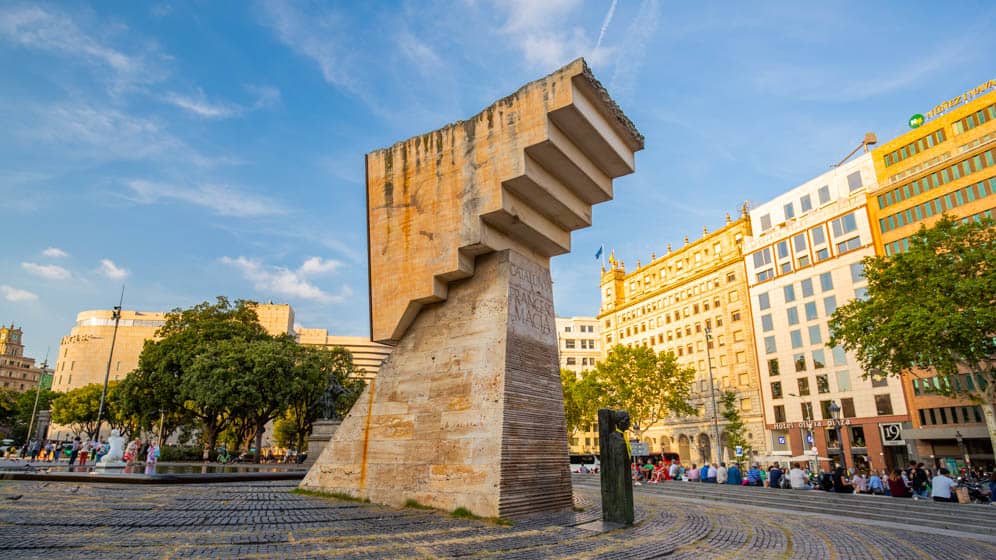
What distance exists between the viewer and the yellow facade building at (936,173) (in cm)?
4125

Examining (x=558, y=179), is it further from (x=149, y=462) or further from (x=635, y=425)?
(x=635, y=425)

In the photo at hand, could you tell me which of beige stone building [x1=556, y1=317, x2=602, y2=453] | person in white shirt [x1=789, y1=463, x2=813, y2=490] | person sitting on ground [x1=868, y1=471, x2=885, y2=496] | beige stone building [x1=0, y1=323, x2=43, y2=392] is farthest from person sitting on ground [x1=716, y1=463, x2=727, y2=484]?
beige stone building [x1=0, y1=323, x2=43, y2=392]

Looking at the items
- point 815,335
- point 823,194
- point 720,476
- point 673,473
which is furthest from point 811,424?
point 720,476

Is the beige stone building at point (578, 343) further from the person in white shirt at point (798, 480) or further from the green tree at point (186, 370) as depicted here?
the person in white shirt at point (798, 480)

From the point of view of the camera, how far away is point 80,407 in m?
63.9

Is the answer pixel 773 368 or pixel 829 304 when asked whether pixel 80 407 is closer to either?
pixel 773 368

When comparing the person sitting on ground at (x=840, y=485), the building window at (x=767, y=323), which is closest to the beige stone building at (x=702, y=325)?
the building window at (x=767, y=323)

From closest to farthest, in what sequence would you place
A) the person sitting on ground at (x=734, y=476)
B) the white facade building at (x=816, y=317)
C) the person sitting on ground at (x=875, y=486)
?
1. the person sitting on ground at (x=875, y=486)
2. the person sitting on ground at (x=734, y=476)
3. the white facade building at (x=816, y=317)

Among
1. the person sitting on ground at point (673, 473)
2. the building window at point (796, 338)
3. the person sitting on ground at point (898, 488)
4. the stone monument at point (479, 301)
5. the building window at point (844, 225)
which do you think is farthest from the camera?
the building window at point (796, 338)

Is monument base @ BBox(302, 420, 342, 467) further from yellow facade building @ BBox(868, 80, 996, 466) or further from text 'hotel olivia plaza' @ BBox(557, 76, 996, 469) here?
yellow facade building @ BBox(868, 80, 996, 466)

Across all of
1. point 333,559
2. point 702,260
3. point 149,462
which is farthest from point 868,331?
point 702,260

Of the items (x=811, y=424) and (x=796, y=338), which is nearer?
(x=811, y=424)

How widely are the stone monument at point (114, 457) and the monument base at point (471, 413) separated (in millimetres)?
12502

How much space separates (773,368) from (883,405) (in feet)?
36.1
